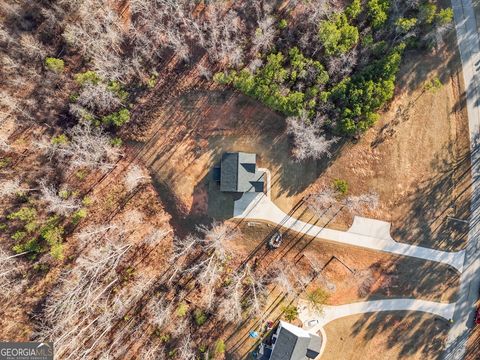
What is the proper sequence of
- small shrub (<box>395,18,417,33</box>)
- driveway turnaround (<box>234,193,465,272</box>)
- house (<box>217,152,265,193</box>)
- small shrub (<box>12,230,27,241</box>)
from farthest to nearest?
small shrub (<box>12,230,27,241</box>) < driveway turnaround (<box>234,193,465,272</box>) < house (<box>217,152,265,193</box>) < small shrub (<box>395,18,417,33</box>)

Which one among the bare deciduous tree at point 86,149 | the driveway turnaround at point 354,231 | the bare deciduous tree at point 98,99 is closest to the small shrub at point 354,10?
the driveway turnaround at point 354,231

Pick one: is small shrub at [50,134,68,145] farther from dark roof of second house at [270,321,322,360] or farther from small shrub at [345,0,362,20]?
small shrub at [345,0,362,20]

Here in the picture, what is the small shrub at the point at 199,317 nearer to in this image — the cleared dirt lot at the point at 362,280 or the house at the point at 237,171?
the cleared dirt lot at the point at 362,280

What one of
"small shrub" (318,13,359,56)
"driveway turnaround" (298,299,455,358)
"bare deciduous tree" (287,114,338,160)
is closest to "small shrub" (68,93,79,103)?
"bare deciduous tree" (287,114,338,160)

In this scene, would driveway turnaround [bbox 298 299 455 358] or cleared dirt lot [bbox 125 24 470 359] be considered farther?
driveway turnaround [bbox 298 299 455 358]

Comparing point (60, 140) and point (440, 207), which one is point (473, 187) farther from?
point (60, 140)

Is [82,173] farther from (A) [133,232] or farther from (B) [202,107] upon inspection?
(B) [202,107]
